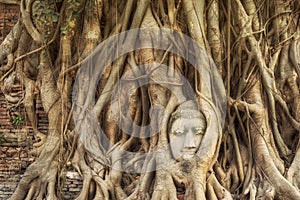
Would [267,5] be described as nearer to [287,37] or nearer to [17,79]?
[287,37]

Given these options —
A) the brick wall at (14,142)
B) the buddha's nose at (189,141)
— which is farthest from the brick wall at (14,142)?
the buddha's nose at (189,141)

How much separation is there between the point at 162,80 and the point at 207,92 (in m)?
0.42

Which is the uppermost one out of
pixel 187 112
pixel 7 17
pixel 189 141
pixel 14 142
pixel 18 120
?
pixel 7 17

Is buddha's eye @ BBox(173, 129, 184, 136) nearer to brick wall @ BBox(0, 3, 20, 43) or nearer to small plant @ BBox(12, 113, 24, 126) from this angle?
small plant @ BBox(12, 113, 24, 126)

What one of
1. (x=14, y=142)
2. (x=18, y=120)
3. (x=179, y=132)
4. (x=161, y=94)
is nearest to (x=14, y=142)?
(x=14, y=142)

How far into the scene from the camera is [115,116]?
432cm

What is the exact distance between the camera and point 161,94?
13.9ft

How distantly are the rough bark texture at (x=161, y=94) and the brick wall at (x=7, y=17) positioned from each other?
52cm

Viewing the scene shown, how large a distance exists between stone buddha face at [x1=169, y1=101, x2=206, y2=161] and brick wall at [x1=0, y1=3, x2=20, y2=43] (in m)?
2.26

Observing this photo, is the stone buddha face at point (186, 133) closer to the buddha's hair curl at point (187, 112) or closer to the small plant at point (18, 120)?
the buddha's hair curl at point (187, 112)

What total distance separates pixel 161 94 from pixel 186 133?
0.46 metres

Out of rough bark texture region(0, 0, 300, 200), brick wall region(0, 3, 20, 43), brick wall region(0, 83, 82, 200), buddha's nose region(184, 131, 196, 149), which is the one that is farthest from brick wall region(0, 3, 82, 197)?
buddha's nose region(184, 131, 196, 149)

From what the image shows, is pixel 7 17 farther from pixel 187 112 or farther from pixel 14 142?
pixel 187 112

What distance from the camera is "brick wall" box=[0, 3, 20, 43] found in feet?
16.7
